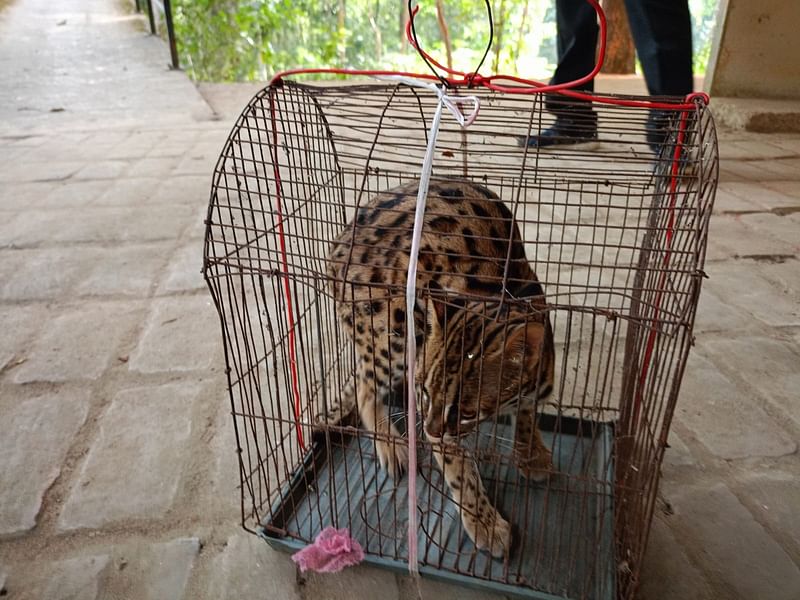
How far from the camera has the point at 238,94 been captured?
7.88 meters

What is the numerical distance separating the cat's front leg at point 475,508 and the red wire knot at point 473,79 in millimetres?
883

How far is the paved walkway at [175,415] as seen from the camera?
1.65 m

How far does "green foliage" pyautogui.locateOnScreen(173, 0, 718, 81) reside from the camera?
10.1 meters

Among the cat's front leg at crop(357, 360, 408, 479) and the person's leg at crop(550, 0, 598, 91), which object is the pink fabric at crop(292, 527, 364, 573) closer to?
the cat's front leg at crop(357, 360, 408, 479)

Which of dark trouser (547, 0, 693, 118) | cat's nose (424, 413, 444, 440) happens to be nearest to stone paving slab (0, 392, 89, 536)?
cat's nose (424, 413, 444, 440)

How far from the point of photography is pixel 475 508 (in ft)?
5.56

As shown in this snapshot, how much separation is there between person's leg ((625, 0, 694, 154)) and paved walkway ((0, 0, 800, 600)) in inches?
35.0

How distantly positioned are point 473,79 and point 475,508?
1091mm

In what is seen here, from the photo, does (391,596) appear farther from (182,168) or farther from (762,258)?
(182,168)

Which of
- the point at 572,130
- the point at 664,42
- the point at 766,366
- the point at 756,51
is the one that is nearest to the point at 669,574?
the point at 766,366

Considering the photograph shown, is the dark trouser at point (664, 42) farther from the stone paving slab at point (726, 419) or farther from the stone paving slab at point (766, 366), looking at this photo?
the stone paving slab at point (726, 419)

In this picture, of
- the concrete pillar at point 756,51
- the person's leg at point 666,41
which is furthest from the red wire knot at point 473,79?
the concrete pillar at point 756,51

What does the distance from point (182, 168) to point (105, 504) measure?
11.7 feet

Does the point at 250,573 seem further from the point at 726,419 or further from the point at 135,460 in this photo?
the point at 726,419
